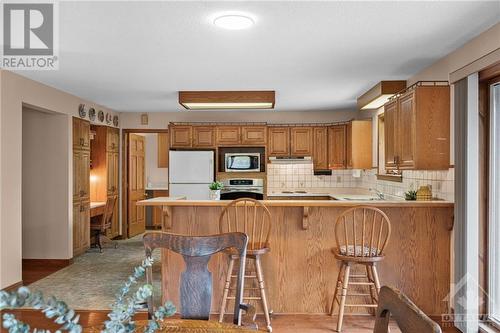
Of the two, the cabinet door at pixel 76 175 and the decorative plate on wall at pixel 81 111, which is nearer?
the cabinet door at pixel 76 175

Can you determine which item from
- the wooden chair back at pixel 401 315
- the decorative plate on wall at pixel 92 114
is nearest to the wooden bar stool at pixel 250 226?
the wooden chair back at pixel 401 315

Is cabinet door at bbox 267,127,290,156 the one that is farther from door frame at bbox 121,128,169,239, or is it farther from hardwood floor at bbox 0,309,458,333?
hardwood floor at bbox 0,309,458,333

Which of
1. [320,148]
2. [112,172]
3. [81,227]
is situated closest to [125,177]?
[112,172]

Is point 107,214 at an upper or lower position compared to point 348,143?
lower

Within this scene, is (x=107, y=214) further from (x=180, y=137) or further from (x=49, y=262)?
(x=180, y=137)

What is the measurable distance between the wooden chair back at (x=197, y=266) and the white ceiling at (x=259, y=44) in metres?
1.46

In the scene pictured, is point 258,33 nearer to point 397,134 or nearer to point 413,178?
point 397,134

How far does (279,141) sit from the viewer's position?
7051mm

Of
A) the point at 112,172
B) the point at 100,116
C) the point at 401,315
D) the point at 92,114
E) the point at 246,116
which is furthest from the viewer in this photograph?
the point at 246,116

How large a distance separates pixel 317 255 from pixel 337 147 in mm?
3495

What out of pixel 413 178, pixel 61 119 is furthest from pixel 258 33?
pixel 61 119

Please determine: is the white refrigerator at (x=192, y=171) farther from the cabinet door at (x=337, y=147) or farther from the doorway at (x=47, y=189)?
the cabinet door at (x=337, y=147)

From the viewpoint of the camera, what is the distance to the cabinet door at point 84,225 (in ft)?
19.7

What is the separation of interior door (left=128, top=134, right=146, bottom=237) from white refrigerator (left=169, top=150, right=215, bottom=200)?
122 cm
